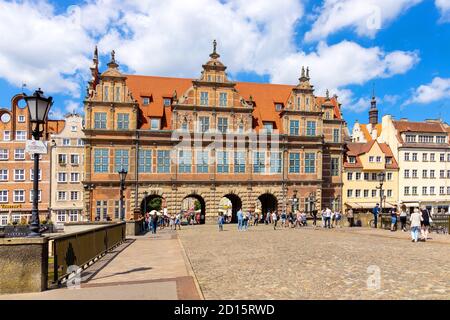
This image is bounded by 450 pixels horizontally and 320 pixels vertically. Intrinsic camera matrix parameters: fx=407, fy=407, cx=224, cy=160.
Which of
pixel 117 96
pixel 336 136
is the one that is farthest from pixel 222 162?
pixel 336 136

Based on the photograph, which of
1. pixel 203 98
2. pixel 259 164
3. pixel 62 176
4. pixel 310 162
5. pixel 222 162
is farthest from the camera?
pixel 62 176

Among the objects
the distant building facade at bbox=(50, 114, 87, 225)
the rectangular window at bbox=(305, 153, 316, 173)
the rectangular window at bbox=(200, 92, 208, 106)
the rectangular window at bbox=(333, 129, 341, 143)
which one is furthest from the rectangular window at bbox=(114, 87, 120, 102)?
the rectangular window at bbox=(333, 129, 341, 143)

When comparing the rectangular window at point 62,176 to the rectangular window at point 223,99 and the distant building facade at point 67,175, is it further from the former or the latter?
the rectangular window at point 223,99

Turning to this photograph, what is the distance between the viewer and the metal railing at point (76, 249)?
9351 mm

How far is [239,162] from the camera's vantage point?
42625 millimetres

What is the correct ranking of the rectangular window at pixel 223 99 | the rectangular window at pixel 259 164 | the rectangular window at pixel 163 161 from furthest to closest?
the rectangular window at pixel 259 164
the rectangular window at pixel 223 99
the rectangular window at pixel 163 161

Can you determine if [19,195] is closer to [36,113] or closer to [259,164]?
[259,164]

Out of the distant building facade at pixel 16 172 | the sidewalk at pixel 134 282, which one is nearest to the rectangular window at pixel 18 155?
the distant building facade at pixel 16 172

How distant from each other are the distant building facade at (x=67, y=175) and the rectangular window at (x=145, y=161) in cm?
A: 1540

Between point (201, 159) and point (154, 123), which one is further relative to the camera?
point (201, 159)

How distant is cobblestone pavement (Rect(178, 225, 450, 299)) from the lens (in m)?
8.23

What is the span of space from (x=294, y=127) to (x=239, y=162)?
291 inches

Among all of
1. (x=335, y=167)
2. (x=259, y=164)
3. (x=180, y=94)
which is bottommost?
(x=335, y=167)

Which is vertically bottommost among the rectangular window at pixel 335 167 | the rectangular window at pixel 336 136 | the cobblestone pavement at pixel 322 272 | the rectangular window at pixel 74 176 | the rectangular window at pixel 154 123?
the cobblestone pavement at pixel 322 272
